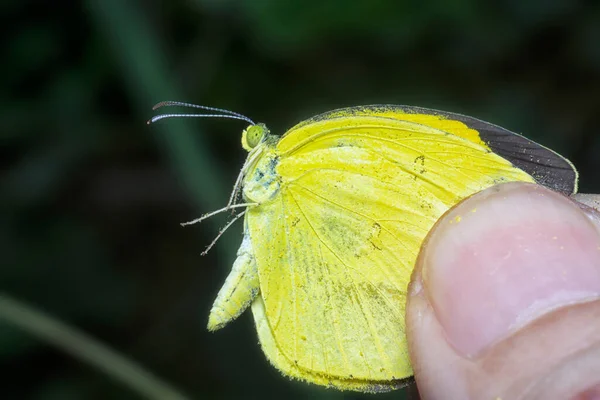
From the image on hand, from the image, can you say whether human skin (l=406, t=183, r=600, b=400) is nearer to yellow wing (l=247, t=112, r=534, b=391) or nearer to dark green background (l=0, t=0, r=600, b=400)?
yellow wing (l=247, t=112, r=534, b=391)

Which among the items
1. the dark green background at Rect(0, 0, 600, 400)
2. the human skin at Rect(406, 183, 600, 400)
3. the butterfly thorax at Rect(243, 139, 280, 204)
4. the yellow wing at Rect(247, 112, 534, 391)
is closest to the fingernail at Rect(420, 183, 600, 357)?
the human skin at Rect(406, 183, 600, 400)

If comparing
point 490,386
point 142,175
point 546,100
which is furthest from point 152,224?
point 490,386

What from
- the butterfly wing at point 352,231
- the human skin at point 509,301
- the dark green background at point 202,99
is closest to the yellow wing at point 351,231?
the butterfly wing at point 352,231

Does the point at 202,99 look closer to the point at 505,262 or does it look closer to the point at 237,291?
the point at 237,291

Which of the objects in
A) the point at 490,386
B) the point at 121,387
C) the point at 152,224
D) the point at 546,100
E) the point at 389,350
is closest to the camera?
the point at 490,386

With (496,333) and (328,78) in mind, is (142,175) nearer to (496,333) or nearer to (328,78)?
(328,78)

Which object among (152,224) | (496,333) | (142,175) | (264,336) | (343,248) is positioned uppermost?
(142,175)

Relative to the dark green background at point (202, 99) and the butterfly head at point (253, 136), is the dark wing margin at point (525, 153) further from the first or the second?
the dark green background at point (202, 99)
